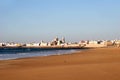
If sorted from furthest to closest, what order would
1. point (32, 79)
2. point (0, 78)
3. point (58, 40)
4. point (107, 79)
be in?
point (58, 40) < point (0, 78) < point (32, 79) < point (107, 79)

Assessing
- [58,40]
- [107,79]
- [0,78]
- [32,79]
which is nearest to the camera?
[107,79]

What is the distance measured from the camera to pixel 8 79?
38.6 feet

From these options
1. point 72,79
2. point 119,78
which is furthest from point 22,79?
point 119,78

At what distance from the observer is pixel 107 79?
1065 centimetres

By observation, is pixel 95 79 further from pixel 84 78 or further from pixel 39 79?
pixel 39 79

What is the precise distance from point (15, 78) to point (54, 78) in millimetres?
1783

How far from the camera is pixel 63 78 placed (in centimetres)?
1140

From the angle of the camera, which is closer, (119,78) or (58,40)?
(119,78)

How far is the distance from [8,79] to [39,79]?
1.47 meters

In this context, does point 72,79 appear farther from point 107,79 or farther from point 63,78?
point 107,79

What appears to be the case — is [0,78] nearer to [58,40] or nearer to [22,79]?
[22,79]

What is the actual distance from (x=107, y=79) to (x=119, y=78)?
0.50 meters

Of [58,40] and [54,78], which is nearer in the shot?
[54,78]

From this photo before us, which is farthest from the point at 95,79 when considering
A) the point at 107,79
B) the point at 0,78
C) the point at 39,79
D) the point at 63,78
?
the point at 0,78
